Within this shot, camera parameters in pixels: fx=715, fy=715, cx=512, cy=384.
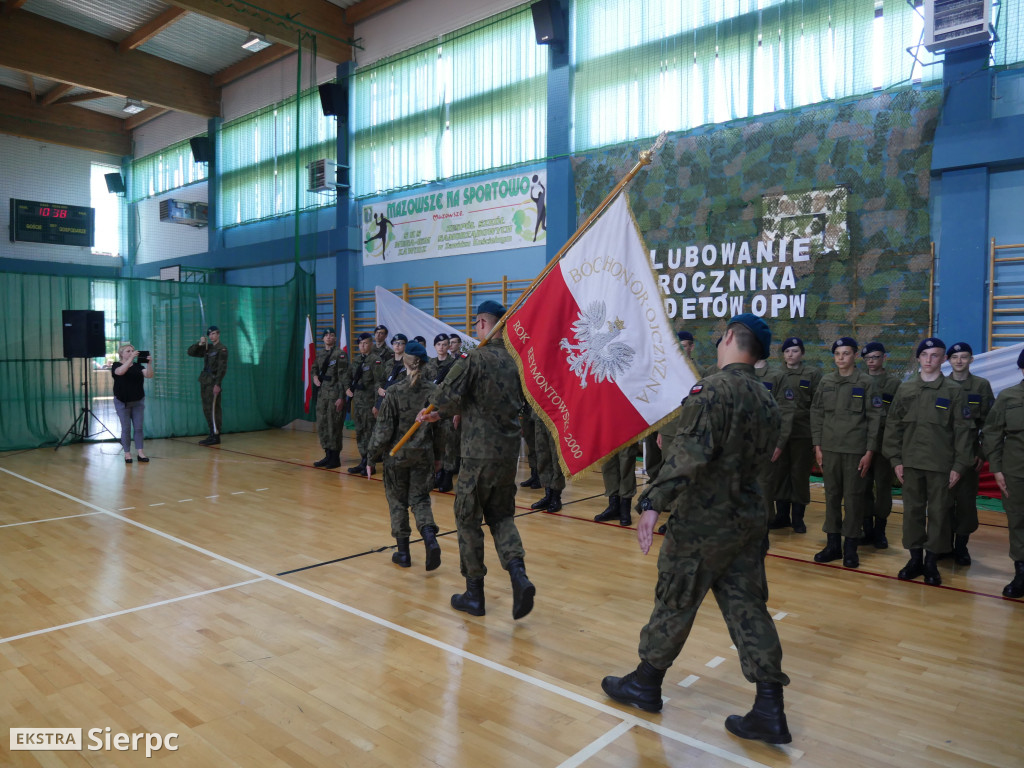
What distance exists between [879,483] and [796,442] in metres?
0.71

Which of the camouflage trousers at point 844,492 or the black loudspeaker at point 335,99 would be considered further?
the black loudspeaker at point 335,99

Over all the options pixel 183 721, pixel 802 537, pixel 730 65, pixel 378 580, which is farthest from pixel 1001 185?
pixel 183 721

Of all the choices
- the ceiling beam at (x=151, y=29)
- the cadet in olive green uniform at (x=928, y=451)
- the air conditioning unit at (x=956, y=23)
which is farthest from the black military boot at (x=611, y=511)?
the ceiling beam at (x=151, y=29)

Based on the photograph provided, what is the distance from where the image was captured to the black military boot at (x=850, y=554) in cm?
485

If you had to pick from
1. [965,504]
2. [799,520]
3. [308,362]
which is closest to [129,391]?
[308,362]

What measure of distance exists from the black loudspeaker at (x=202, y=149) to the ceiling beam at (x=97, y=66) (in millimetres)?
521

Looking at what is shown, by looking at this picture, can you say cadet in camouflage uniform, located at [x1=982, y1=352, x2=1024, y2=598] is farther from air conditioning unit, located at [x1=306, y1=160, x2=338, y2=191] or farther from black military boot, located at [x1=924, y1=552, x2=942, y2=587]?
air conditioning unit, located at [x1=306, y1=160, x2=338, y2=191]

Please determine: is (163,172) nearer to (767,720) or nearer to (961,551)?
(961,551)

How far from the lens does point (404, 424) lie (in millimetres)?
4816

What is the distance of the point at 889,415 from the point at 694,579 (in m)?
2.87

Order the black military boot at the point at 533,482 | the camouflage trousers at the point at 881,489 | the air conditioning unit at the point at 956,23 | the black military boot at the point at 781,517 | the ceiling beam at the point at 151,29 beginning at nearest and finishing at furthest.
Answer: the camouflage trousers at the point at 881,489 → the black military boot at the point at 781,517 → the air conditioning unit at the point at 956,23 → the black military boot at the point at 533,482 → the ceiling beam at the point at 151,29

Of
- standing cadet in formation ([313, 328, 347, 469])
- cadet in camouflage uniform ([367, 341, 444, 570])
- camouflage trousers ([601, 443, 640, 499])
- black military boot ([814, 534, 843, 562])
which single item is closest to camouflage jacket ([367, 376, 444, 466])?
cadet in camouflage uniform ([367, 341, 444, 570])

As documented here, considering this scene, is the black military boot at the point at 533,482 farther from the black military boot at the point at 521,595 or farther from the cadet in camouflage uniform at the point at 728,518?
the cadet in camouflage uniform at the point at 728,518

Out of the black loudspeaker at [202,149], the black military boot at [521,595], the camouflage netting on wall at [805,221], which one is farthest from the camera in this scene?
the black loudspeaker at [202,149]
